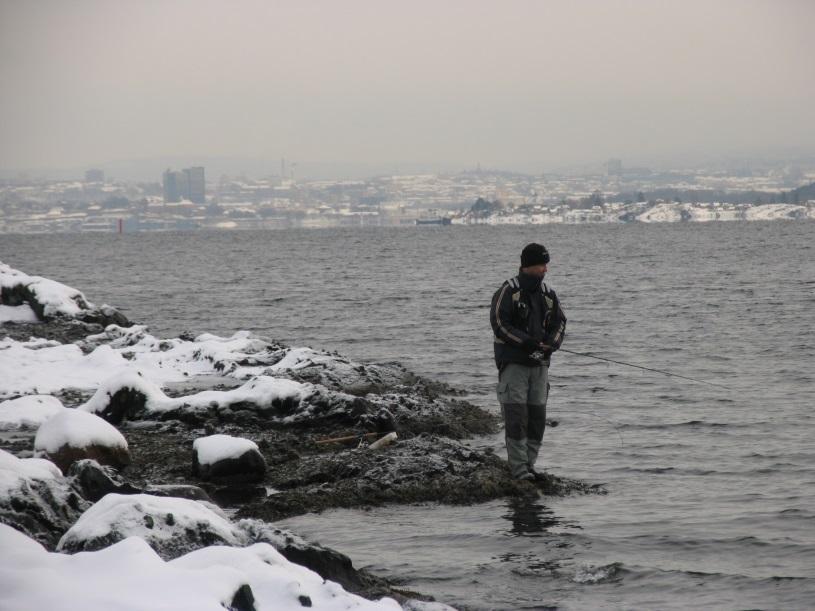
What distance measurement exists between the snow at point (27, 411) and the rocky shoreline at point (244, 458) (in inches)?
1.3

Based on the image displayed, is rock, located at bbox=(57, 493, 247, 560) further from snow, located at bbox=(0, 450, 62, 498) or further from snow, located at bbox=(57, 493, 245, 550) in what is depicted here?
snow, located at bbox=(0, 450, 62, 498)

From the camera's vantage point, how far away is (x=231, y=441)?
10680 millimetres

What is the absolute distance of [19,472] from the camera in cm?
739

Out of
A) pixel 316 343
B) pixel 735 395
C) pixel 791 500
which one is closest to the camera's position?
pixel 791 500

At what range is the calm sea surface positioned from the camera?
802 cm

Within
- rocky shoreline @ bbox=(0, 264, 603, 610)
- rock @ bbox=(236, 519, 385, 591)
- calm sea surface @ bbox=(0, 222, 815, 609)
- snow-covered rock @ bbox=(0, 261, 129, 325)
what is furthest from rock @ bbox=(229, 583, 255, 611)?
snow-covered rock @ bbox=(0, 261, 129, 325)

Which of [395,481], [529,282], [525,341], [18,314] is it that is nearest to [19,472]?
[395,481]

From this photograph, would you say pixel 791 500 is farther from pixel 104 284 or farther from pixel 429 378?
pixel 104 284

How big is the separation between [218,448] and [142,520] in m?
3.87

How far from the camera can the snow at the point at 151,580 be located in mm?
5082

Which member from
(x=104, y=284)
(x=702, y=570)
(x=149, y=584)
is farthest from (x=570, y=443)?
(x=104, y=284)

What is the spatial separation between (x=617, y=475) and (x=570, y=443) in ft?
5.43

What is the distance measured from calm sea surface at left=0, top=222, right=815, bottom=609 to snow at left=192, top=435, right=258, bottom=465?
4.67 feet

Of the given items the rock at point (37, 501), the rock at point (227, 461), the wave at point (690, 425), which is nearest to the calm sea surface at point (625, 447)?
the wave at point (690, 425)
